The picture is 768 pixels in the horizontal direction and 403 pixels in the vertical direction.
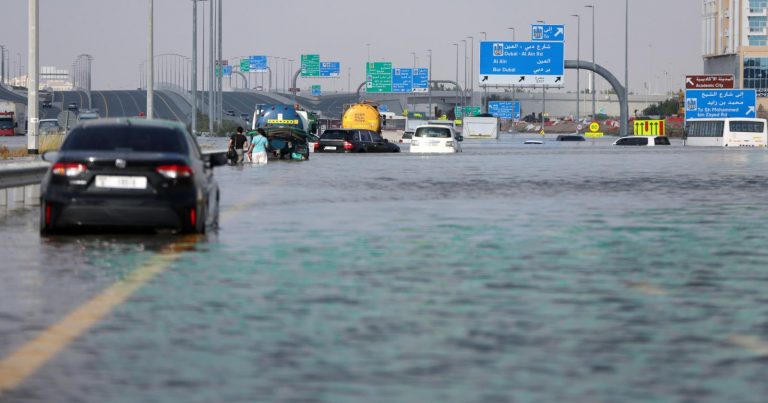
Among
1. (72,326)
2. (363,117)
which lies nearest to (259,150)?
(363,117)

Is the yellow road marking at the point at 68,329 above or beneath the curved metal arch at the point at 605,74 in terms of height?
beneath

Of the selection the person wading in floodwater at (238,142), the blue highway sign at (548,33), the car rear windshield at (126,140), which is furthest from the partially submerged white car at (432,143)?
the car rear windshield at (126,140)

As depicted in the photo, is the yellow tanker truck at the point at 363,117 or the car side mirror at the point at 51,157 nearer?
the car side mirror at the point at 51,157

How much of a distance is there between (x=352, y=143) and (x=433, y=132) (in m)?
3.68

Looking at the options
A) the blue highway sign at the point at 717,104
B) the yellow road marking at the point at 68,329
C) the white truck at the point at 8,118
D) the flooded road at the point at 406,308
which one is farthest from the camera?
the white truck at the point at 8,118

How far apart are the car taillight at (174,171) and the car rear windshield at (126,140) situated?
0.48 m

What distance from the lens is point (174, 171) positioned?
18.6m

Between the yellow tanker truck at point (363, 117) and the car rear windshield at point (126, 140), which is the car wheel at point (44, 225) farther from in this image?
the yellow tanker truck at point (363, 117)

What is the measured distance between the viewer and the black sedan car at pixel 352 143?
72.1 metres

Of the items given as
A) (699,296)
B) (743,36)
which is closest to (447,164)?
(699,296)

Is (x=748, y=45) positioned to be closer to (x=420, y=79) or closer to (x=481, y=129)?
(x=420, y=79)

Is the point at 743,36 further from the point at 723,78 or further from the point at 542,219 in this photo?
the point at 542,219

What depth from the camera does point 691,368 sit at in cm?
914

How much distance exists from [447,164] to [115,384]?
46985 millimetres
